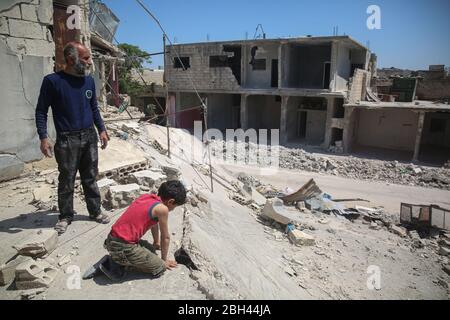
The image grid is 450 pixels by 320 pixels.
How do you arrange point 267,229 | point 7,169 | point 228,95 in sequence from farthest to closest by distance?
point 228,95 < point 267,229 < point 7,169

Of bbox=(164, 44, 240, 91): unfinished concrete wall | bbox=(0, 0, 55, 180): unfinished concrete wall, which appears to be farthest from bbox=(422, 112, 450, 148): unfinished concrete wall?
bbox=(0, 0, 55, 180): unfinished concrete wall

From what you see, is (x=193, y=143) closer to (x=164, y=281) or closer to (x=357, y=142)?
(x=164, y=281)

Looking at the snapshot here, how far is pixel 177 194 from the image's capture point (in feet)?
11.5

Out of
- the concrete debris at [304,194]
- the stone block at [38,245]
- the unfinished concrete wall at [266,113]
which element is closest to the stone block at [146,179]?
the stone block at [38,245]

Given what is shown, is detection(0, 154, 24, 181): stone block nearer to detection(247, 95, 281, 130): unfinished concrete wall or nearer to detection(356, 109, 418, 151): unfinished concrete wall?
detection(247, 95, 281, 130): unfinished concrete wall

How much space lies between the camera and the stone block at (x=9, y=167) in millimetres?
5621

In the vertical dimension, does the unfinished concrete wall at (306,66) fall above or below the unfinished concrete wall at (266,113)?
above

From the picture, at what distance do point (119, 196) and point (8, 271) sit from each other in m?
2.02

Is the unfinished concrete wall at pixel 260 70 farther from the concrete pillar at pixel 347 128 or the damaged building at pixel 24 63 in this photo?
the damaged building at pixel 24 63

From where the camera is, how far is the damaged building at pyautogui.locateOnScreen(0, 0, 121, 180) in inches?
218

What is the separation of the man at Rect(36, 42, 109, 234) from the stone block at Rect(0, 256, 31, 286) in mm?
814

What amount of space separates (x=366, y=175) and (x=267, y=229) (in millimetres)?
10102

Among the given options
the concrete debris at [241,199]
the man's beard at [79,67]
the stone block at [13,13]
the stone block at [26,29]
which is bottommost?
the concrete debris at [241,199]

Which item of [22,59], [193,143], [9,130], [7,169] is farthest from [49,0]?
[193,143]
